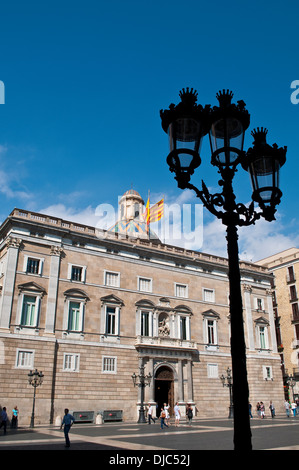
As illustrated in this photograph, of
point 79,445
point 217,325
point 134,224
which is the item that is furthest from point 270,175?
point 134,224

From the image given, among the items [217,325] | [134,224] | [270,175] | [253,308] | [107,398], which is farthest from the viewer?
[134,224]

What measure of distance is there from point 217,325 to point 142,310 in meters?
9.62

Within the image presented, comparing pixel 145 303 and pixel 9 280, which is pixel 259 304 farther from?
pixel 9 280

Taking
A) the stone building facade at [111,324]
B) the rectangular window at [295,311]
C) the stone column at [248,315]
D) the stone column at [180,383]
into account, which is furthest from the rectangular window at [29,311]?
the rectangular window at [295,311]

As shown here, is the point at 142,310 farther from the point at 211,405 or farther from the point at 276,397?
the point at 276,397

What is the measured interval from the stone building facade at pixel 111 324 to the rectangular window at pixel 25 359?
7 centimetres

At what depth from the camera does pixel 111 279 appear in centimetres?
3812

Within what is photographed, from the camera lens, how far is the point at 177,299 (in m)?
41.3

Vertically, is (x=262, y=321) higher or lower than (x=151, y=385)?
higher

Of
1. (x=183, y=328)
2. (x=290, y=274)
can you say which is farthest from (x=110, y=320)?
(x=290, y=274)

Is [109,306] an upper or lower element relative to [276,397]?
upper

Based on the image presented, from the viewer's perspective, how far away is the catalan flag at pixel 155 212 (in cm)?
4589

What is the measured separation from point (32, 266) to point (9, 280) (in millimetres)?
2410

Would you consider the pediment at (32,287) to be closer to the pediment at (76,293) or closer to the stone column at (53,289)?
the stone column at (53,289)
